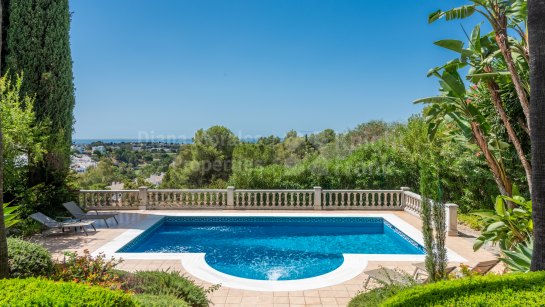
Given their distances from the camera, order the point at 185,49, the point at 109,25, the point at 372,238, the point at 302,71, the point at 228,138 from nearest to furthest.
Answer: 1. the point at 372,238
2. the point at 109,25
3. the point at 185,49
4. the point at 228,138
5. the point at 302,71

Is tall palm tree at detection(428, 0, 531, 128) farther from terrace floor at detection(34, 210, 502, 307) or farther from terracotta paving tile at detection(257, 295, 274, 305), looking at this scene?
terracotta paving tile at detection(257, 295, 274, 305)

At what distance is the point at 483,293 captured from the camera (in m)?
2.86

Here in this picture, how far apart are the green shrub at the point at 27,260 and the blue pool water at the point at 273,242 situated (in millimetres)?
4138

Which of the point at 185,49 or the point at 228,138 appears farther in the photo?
the point at 228,138

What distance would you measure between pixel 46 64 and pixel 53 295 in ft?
38.2

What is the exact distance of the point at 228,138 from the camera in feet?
88.8

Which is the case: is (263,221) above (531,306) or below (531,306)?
below

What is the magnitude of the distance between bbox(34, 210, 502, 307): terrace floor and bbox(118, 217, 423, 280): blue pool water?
95 centimetres

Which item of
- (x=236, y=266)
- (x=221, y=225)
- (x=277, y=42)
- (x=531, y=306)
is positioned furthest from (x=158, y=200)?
(x=277, y=42)

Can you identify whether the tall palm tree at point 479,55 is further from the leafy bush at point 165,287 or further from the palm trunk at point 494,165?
the leafy bush at point 165,287

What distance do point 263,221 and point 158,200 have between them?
15.8 feet

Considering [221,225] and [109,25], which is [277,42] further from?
[221,225]

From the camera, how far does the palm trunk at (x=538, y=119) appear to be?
310 centimetres

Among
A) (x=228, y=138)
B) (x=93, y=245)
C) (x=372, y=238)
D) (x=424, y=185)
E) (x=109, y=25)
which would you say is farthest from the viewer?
(x=228, y=138)
